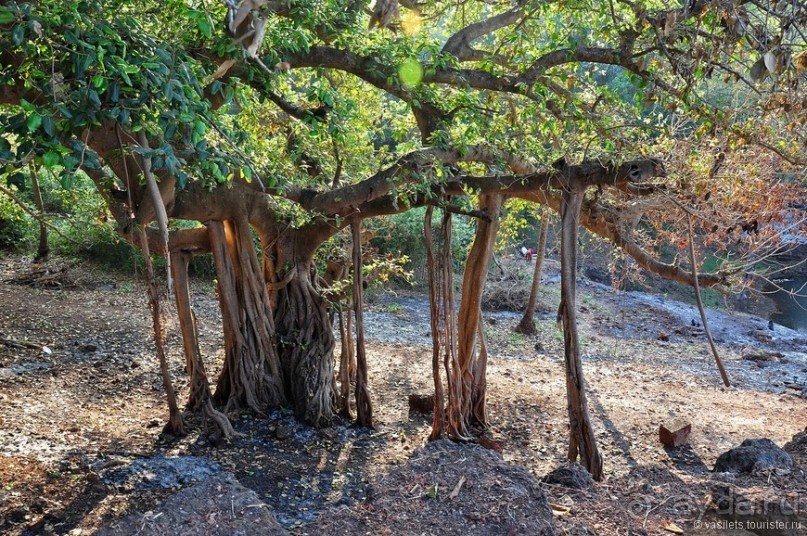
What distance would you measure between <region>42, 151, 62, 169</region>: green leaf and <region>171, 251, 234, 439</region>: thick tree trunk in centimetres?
385

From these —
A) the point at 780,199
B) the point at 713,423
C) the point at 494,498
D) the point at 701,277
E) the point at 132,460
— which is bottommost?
the point at 713,423

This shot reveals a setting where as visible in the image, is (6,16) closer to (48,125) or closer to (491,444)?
(48,125)

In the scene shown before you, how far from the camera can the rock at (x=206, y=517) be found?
2854 millimetres

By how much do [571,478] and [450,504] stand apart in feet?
4.24

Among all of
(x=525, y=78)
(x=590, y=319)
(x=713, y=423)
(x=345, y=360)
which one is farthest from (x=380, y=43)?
(x=590, y=319)

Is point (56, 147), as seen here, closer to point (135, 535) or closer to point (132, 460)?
point (135, 535)

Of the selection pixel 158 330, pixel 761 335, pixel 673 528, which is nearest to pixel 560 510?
pixel 673 528

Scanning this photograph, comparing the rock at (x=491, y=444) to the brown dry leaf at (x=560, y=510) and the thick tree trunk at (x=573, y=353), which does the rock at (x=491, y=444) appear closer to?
the thick tree trunk at (x=573, y=353)

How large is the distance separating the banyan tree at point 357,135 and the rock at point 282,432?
1.25 feet

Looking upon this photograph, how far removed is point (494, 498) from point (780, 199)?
15.7ft

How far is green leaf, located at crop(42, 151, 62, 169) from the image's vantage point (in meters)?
2.89

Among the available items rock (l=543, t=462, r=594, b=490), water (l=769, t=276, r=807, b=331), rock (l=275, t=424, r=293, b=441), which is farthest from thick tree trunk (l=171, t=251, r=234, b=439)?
water (l=769, t=276, r=807, b=331)

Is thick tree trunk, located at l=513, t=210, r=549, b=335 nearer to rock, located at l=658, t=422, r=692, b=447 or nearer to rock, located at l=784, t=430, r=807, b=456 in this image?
rock, located at l=658, t=422, r=692, b=447

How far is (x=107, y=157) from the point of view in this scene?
4703 millimetres
